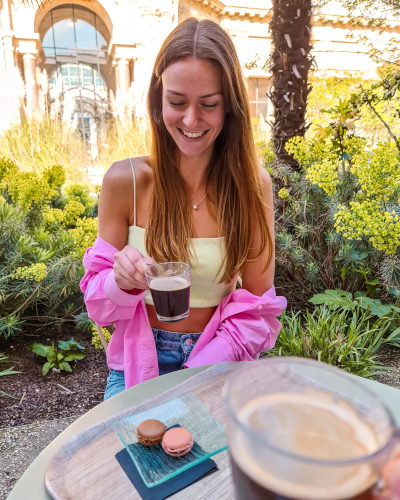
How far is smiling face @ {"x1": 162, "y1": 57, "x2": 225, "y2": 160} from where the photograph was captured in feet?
4.88

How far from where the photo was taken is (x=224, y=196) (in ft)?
5.87

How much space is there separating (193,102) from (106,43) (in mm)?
17532

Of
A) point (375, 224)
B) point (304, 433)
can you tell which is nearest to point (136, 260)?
point (304, 433)

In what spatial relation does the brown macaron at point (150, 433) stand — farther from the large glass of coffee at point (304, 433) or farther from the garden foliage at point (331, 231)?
the garden foliage at point (331, 231)

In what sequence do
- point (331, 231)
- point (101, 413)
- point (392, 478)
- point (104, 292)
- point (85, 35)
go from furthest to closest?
point (85, 35) → point (331, 231) → point (104, 292) → point (101, 413) → point (392, 478)

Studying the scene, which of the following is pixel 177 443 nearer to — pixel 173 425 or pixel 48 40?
pixel 173 425

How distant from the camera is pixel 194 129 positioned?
1.60m

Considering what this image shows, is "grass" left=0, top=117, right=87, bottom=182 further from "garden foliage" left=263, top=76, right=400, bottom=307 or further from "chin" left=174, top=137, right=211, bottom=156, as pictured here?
"chin" left=174, top=137, right=211, bottom=156

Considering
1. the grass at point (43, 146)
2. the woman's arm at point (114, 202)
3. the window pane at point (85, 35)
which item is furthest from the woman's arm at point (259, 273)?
the window pane at point (85, 35)

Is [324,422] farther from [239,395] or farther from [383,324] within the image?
[383,324]

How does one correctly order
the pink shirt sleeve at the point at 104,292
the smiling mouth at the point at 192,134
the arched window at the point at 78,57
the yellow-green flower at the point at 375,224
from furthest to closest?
the arched window at the point at 78,57
the yellow-green flower at the point at 375,224
the smiling mouth at the point at 192,134
the pink shirt sleeve at the point at 104,292

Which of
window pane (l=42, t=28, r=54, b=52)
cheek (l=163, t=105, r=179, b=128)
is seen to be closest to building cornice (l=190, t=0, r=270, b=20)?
window pane (l=42, t=28, r=54, b=52)

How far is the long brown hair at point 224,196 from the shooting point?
67.2 inches

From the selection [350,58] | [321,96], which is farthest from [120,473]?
[350,58]
